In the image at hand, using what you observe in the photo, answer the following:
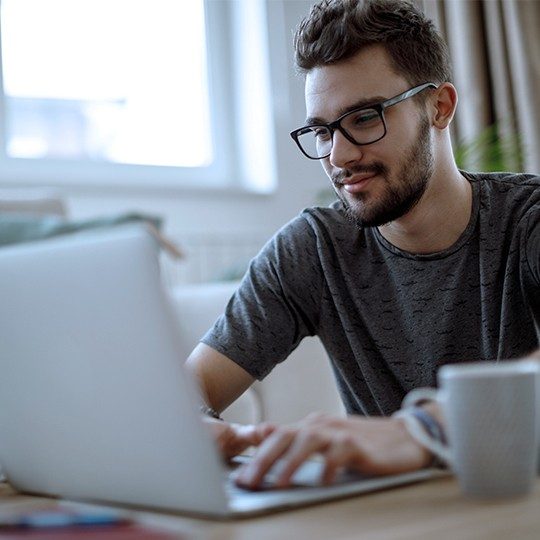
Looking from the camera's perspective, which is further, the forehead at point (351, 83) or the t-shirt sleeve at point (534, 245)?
the forehead at point (351, 83)

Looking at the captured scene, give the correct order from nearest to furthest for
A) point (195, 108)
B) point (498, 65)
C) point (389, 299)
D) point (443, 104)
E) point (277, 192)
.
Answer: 1. point (389, 299)
2. point (443, 104)
3. point (498, 65)
4. point (277, 192)
5. point (195, 108)

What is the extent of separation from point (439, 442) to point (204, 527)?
23 centimetres

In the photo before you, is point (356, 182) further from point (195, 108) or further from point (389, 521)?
point (195, 108)

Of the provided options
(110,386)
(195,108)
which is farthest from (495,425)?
(195,108)

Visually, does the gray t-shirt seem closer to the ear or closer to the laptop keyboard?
the ear

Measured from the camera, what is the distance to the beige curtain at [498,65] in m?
3.56

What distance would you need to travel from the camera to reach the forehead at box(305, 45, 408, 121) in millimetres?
1533

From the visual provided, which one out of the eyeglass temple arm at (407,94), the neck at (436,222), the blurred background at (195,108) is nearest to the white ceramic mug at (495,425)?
the neck at (436,222)

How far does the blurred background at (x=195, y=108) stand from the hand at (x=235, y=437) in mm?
2361

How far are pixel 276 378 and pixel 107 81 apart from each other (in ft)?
5.35

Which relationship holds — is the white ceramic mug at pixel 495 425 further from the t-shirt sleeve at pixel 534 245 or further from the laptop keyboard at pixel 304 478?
the t-shirt sleeve at pixel 534 245

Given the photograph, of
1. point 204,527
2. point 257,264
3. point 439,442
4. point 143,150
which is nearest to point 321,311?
point 257,264

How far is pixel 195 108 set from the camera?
3.91m

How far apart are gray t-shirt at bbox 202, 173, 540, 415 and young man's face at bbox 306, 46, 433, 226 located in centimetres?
6
